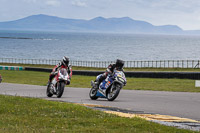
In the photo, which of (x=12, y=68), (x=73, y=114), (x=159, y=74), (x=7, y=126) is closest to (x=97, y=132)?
(x=7, y=126)

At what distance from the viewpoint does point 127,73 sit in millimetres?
39312

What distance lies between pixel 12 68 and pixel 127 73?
77.6 ft

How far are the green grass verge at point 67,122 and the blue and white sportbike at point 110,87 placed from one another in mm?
3452

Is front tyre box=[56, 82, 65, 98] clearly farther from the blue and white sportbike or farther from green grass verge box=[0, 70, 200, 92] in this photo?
green grass verge box=[0, 70, 200, 92]

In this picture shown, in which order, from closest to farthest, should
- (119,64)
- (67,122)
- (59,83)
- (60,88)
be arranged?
(67,122) < (119,64) < (59,83) < (60,88)

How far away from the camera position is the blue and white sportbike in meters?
15.0

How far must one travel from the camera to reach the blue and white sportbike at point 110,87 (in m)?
15.0

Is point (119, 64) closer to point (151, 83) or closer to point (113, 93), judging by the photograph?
point (113, 93)

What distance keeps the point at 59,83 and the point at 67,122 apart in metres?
8.07

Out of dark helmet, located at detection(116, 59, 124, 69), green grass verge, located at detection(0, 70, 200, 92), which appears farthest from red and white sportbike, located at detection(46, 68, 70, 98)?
green grass verge, located at detection(0, 70, 200, 92)

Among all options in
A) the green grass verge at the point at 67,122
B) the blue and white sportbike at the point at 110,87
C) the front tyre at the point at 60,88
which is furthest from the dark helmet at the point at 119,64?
the green grass verge at the point at 67,122

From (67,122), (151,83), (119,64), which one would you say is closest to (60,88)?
(119,64)

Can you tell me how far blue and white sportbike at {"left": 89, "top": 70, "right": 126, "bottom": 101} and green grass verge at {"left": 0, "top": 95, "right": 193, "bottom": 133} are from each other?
3452 millimetres

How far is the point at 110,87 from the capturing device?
15766mm
